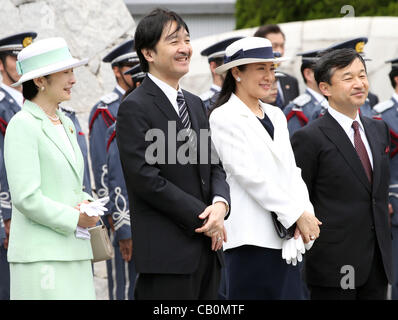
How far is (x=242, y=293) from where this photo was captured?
4.28 m

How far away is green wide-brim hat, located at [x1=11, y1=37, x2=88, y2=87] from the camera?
3.96 metres

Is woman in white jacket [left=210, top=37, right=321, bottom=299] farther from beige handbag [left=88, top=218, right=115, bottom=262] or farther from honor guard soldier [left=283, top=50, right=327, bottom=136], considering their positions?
honor guard soldier [left=283, top=50, right=327, bottom=136]

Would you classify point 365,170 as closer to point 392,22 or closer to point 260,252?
point 260,252

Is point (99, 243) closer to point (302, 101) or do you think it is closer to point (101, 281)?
point (101, 281)

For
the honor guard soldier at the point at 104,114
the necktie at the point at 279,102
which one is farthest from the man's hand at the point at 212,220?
the necktie at the point at 279,102

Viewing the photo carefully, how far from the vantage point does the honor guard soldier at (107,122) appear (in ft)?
19.7

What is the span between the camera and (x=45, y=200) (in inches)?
146

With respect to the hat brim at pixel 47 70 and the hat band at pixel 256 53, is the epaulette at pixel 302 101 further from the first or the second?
the hat brim at pixel 47 70

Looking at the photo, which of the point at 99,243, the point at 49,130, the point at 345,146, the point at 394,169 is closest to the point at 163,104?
the point at 49,130

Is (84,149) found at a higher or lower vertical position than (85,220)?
lower

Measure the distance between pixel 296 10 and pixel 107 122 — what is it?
6.91m
